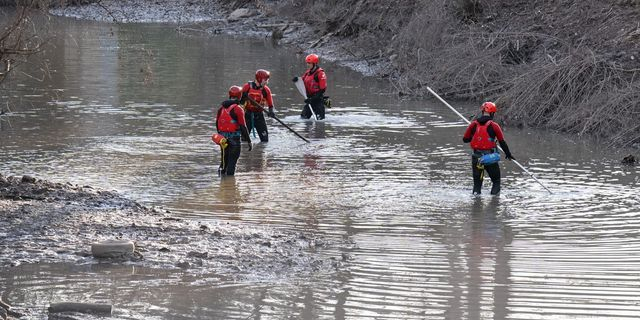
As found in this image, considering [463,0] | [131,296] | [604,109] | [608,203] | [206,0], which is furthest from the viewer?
[206,0]

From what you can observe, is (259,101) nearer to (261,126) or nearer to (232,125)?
(261,126)

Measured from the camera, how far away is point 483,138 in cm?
1548

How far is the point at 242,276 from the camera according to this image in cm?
1085

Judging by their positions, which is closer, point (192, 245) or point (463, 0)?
point (192, 245)

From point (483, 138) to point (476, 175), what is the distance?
2.02 feet

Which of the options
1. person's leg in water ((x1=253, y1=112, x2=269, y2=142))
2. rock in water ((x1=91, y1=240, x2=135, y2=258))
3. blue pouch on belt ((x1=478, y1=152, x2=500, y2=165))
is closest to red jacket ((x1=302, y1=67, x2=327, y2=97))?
person's leg in water ((x1=253, y1=112, x2=269, y2=142))

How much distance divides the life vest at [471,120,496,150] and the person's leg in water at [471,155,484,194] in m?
0.23

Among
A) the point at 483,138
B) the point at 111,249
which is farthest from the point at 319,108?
the point at 111,249

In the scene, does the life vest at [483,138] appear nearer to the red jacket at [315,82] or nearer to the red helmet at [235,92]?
the red helmet at [235,92]

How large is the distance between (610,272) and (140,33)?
118 ft

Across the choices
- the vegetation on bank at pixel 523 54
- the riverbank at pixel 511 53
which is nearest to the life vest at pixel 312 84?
the riverbank at pixel 511 53

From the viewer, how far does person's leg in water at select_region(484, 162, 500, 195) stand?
15.6 metres

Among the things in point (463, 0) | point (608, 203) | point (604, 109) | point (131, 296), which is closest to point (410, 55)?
point (463, 0)

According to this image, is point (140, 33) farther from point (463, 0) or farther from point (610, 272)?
point (610, 272)
